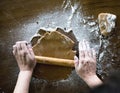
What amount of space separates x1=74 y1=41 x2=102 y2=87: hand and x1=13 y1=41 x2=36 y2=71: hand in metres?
0.18

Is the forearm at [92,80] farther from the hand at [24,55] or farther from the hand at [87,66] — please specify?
the hand at [24,55]

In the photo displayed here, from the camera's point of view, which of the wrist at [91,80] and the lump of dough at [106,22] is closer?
the wrist at [91,80]

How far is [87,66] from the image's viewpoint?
92 centimetres

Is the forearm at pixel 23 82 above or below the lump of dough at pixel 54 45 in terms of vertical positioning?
below

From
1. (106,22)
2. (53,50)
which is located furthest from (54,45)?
(106,22)

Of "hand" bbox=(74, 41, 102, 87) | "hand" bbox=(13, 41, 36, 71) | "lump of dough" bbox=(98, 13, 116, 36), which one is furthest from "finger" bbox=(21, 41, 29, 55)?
"lump of dough" bbox=(98, 13, 116, 36)

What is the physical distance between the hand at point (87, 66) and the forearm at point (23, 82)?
0.64ft

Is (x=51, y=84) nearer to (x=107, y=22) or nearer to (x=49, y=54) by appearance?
(x=49, y=54)

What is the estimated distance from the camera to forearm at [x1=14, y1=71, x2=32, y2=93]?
0.88 metres

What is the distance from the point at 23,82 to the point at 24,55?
116mm

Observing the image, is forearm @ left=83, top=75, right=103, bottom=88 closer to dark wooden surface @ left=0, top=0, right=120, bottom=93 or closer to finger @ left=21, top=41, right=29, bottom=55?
dark wooden surface @ left=0, top=0, right=120, bottom=93

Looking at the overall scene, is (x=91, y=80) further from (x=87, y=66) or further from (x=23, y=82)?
(x=23, y=82)

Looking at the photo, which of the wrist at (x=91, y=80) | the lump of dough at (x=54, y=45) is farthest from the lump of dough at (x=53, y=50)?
the wrist at (x=91, y=80)

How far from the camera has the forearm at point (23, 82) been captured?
88 centimetres
